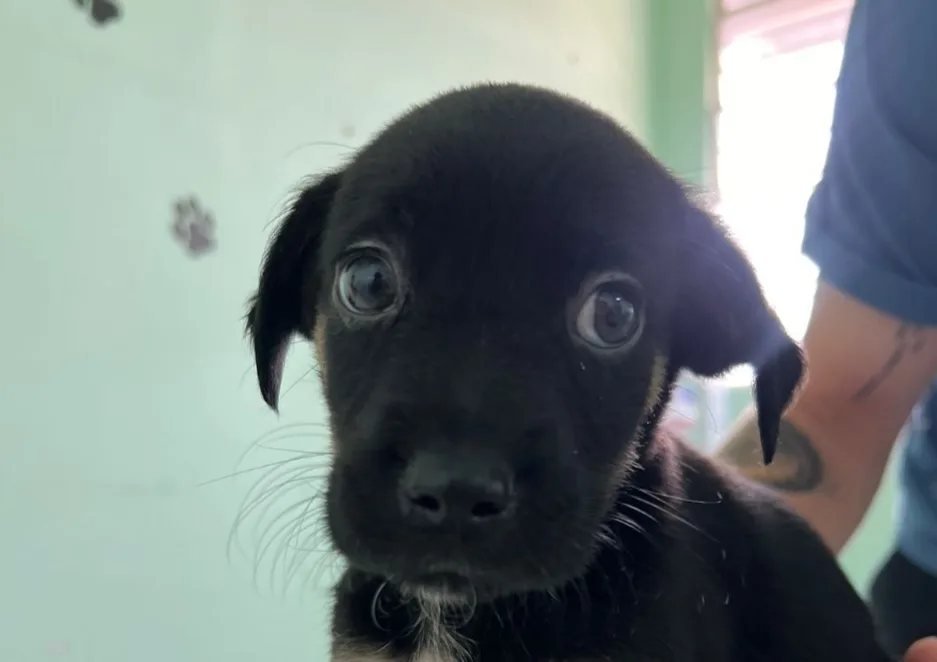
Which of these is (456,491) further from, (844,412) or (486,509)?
(844,412)

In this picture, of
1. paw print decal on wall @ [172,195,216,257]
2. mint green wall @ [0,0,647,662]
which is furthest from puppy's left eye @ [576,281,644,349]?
paw print decal on wall @ [172,195,216,257]

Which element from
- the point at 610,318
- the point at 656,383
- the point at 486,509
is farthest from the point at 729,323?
the point at 486,509

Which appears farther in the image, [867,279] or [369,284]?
[867,279]

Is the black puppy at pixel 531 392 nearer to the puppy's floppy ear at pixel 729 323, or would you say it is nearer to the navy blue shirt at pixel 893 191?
the puppy's floppy ear at pixel 729 323

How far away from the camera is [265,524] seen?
231 cm

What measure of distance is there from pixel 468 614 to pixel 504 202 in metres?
0.51

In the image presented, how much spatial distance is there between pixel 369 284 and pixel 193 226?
1.29 meters

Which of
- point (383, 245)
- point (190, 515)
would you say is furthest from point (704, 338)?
point (190, 515)

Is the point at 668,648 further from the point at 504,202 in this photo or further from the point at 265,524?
the point at 265,524

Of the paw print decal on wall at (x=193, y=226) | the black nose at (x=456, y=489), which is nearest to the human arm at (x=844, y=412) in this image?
the black nose at (x=456, y=489)

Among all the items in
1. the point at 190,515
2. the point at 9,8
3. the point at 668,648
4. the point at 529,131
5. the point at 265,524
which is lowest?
the point at 265,524

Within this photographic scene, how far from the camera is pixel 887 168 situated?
1.50 metres

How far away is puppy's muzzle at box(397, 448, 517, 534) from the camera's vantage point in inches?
29.7

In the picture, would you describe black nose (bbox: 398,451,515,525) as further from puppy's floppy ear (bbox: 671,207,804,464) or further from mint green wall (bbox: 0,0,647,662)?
mint green wall (bbox: 0,0,647,662)
